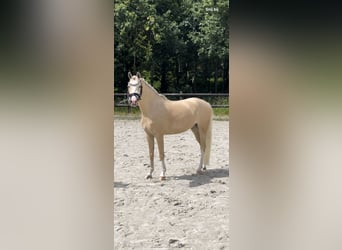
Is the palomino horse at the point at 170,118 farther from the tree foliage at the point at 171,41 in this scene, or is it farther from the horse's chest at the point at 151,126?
the tree foliage at the point at 171,41

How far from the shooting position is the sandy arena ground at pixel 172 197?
1.15 m

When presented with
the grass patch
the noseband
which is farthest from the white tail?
the noseband

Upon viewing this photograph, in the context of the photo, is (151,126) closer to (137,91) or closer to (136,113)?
(136,113)

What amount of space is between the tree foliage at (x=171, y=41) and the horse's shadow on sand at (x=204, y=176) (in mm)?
480

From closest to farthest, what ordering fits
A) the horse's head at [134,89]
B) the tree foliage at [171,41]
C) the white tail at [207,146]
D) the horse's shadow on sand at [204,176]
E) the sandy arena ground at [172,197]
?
the sandy arena ground at [172,197]
the tree foliage at [171,41]
the horse's head at [134,89]
the horse's shadow on sand at [204,176]
the white tail at [207,146]

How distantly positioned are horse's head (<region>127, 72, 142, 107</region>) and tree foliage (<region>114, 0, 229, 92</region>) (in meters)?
0.03

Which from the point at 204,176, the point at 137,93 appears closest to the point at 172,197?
the point at 204,176

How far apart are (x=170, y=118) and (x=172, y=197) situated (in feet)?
2.08

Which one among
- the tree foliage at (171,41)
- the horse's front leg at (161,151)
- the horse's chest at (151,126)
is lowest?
the horse's front leg at (161,151)

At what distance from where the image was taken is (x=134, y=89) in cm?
185

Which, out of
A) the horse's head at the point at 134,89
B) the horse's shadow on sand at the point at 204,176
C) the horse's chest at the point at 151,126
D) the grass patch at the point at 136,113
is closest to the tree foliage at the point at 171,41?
the horse's head at the point at 134,89
